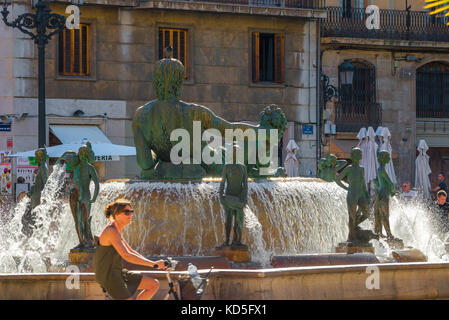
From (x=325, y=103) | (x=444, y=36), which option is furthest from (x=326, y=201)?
(x=444, y=36)

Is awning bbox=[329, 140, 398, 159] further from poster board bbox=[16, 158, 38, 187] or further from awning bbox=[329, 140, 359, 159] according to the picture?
poster board bbox=[16, 158, 38, 187]

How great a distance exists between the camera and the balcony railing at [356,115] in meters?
Result: 29.1

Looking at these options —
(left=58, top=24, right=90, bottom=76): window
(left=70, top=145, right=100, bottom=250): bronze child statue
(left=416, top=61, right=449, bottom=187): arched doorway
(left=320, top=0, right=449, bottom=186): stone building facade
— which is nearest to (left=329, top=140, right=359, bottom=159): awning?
(left=320, top=0, right=449, bottom=186): stone building facade

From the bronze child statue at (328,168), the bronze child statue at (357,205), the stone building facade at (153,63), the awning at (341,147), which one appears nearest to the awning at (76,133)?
the stone building facade at (153,63)

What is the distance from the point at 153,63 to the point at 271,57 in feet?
11.1

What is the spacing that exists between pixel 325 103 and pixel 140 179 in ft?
58.2

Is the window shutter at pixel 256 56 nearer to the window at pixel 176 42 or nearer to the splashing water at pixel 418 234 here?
the window at pixel 176 42

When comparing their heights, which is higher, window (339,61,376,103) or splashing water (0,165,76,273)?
window (339,61,376,103)

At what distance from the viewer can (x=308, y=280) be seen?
869 centimetres

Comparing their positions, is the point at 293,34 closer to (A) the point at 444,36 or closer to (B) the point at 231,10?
(B) the point at 231,10

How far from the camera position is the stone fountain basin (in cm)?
822

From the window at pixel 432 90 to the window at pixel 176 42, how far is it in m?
7.80

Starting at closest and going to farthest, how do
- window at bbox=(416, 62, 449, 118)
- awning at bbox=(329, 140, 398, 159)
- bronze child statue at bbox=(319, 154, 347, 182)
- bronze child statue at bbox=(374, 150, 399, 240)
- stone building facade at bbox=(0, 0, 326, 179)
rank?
bronze child statue at bbox=(374, 150, 399, 240), bronze child statue at bbox=(319, 154, 347, 182), stone building facade at bbox=(0, 0, 326, 179), awning at bbox=(329, 140, 398, 159), window at bbox=(416, 62, 449, 118)

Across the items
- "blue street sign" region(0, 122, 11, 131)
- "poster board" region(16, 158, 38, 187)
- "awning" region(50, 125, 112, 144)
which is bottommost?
"poster board" region(16, 158, 38, 187)
